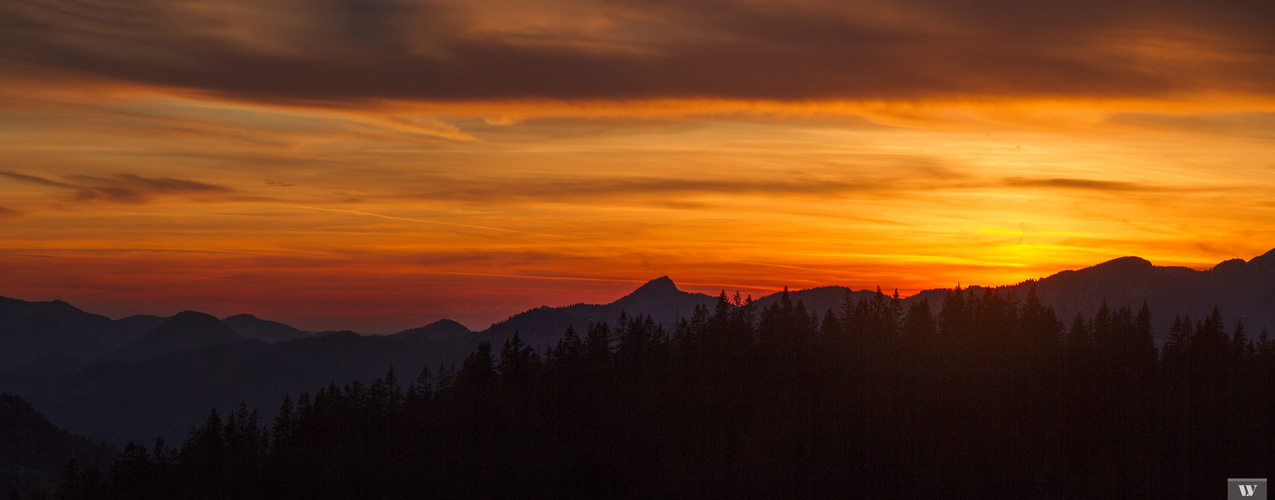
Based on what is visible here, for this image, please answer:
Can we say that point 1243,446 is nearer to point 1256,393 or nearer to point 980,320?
point 1256,393

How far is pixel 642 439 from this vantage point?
140125 millimetres

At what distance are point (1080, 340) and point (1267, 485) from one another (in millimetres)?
36294

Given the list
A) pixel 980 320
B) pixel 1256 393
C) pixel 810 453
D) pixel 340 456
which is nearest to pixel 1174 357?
pixel 1256 393

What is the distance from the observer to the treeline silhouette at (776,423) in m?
135

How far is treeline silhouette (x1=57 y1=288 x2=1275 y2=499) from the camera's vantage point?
13525 cm

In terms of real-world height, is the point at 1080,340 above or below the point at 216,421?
above

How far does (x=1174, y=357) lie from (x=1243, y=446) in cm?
1983

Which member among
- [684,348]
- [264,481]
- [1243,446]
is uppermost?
[684,348]

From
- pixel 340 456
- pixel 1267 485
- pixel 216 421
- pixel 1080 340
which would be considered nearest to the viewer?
pixel 1267 485

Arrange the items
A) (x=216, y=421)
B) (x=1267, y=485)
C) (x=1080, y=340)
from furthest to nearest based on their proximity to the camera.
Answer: (x=1080, y=340) < (x=216, y=421) < (x=1267, y=485)

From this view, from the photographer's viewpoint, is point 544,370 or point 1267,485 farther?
point 544,370

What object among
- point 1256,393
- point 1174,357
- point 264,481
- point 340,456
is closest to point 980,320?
point 1174,357

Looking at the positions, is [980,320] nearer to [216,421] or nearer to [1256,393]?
[1256,393]

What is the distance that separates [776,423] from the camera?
143500mm
